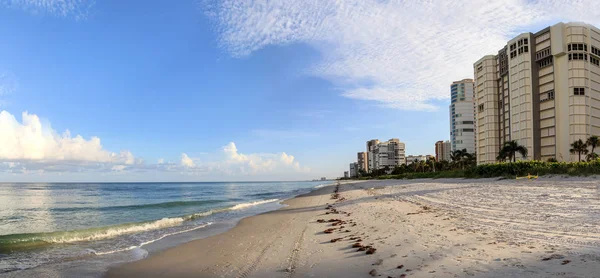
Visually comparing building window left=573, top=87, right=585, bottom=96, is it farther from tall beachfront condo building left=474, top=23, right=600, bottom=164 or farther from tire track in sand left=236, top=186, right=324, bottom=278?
tire track in sand left=236, top=186, right=324, bottom=278

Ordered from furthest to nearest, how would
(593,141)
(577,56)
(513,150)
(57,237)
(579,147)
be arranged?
(513,150) → (577,56) → (593,141) → (579,147) → (57,237)

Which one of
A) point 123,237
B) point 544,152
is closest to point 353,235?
point 123,237

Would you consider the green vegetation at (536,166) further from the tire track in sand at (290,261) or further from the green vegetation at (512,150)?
the tire track in sand at (290,261)

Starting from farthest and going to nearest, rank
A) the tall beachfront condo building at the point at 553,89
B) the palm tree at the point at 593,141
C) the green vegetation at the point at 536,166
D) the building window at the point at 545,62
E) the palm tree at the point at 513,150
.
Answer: the building window at the point at 545,62 < the palm tree at the point at 513,150 < the tall beachfront condo building at the point at 553,89 < the palm tree at the point at 593,141 < the green vegetation at the point at 536,166

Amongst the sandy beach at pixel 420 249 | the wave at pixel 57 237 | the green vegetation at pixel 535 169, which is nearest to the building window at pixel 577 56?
the green vegetation at pixel 535 169

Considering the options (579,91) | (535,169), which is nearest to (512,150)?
(579,91)

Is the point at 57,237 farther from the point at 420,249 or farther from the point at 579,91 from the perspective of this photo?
the point at 579,91

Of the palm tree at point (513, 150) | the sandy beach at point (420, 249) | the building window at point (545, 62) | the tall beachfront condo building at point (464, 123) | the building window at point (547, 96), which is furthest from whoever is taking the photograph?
the tall beachfront condo building at point (464, 123)

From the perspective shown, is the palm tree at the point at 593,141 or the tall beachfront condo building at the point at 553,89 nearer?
the palm tree at the point at 593,141

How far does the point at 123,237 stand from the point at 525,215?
47.7ft

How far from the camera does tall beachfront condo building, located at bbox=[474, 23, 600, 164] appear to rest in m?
57.6

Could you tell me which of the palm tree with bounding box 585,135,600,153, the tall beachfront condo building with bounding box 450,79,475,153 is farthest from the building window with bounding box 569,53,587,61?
the tall beachfront condo building with bounding box 450,79,475,153

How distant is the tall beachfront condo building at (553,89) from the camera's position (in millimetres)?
57562

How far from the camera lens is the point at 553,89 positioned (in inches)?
2372
